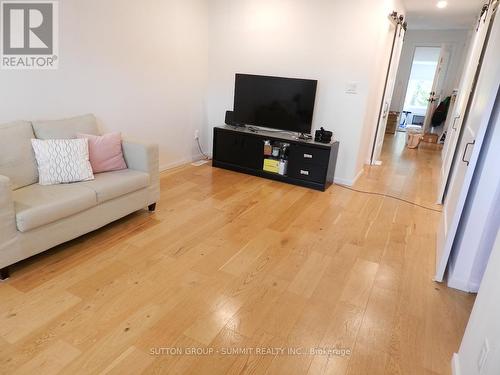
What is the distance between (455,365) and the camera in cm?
156

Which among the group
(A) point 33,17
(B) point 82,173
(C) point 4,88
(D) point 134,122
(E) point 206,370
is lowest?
(E) point 206,370

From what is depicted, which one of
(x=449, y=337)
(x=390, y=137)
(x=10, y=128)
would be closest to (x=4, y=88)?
(x=10, y=128)

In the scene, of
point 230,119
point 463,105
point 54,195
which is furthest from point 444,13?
point 54,195

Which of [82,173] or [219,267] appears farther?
[82,173]

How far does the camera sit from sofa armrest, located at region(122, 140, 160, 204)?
2.87 m

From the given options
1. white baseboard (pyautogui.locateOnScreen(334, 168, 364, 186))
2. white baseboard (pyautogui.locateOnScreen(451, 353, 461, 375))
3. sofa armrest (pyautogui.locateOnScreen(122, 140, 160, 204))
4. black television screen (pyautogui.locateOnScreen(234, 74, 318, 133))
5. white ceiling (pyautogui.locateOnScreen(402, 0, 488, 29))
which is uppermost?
white ceiling (pyautogui.locateOnScreen(402, 0, 488, 29))

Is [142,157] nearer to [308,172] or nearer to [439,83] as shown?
[308,172]

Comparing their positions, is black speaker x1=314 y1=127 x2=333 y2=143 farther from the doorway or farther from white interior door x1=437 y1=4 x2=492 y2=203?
the doorway

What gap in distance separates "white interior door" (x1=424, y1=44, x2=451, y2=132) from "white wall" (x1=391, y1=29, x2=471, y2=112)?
0.27 feet

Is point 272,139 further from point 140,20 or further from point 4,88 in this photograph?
point 4,88

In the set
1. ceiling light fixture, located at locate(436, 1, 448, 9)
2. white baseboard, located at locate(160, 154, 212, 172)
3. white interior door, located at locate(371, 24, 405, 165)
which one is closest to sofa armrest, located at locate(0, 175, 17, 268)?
white baseboard, located at locate(160, 154, 212, 172)

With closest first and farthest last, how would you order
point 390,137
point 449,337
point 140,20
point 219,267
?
point 449,337, point 219,267, point 140,20, point 390,137

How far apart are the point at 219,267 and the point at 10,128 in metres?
1.83

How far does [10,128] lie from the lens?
2.39m
